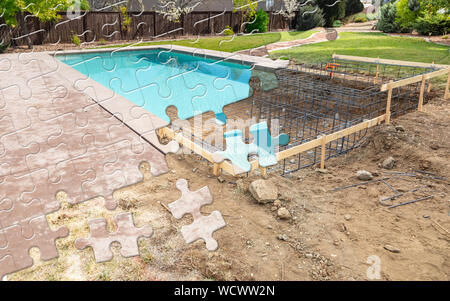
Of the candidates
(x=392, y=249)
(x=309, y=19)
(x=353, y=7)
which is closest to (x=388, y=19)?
(x=309, y=19)

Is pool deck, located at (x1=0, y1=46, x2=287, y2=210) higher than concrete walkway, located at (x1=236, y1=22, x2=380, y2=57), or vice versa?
concrete walkway, located at (x1=236, y1=22, x2=380, y2=57)

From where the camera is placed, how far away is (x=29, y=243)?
3.46m

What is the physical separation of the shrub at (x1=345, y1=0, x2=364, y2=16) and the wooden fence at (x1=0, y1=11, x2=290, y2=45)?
176 inches

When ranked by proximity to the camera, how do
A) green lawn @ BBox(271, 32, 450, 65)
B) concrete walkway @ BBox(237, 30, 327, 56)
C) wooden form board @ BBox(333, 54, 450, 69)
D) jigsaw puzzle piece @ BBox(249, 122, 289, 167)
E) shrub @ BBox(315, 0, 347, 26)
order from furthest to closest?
shrub @ BBox(315, 0, 347, 26) < concrete walkway @ BBox(237, 30, 327, 56) < green lawn @ BBox(271, 32, 450, 65) < wooden form board @ BBox(333, 54, 450, 69) < jigsaw puzzle piece @ BBox(249, 122, 289, 167)

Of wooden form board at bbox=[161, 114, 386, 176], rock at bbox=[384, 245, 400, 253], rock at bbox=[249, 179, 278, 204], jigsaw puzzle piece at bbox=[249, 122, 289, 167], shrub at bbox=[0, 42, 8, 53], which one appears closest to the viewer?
rock at bbox=[384, 245, 400, 253]

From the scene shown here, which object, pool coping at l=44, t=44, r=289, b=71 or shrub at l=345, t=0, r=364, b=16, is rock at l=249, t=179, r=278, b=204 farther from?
shrub at l=345, t=0, r=364, b=16

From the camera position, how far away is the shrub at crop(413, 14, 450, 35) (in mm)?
16828

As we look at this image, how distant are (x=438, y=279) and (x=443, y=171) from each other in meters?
2.54

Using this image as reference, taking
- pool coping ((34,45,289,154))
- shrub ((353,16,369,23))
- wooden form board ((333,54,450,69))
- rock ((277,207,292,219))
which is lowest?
rock ((277,207,292,219))

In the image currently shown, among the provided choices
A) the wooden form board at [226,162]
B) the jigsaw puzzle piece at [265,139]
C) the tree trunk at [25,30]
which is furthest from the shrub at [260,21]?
the wooden form board at [226,162]

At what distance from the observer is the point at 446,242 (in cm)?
375

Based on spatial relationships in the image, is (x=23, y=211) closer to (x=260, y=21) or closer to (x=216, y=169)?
(x=216, y=169)

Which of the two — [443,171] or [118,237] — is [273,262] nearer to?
[118,237]
